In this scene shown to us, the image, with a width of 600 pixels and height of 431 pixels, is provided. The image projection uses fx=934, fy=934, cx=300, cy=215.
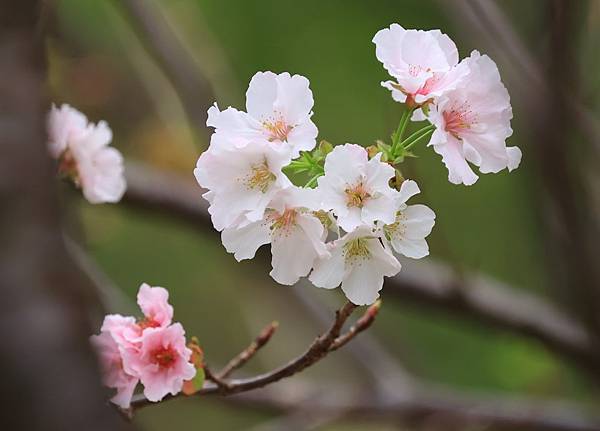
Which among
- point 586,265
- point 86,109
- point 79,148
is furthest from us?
point 86,109

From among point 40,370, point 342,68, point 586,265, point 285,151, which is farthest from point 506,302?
point 342,68

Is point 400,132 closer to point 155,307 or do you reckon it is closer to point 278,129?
point 278,129

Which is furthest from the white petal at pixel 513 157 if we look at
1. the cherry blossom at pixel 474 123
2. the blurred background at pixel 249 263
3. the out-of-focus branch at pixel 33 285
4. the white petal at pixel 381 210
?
the blurred background at pixel 249 263

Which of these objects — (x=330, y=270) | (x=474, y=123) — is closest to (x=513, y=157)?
(x=474, y=123)

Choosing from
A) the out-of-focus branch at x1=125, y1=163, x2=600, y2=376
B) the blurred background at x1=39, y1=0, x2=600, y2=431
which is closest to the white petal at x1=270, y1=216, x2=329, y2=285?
the out-of-focus branch at x1=125, y1=163, x2=600, y2=376

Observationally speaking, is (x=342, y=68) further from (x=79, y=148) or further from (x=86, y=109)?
(x=79, y=148)

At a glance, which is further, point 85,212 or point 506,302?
point 85,212
